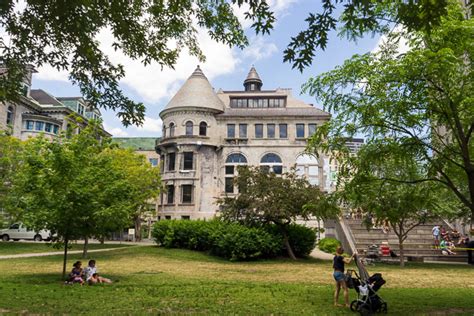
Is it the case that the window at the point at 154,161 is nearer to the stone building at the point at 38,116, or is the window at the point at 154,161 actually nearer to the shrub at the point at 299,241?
the stone building at the point at 38,116

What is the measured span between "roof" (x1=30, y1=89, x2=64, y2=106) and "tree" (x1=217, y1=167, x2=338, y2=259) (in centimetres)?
3937

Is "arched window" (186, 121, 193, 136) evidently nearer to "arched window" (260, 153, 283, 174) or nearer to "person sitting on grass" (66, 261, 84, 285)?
"arched window" (260, 153, 283, 174)

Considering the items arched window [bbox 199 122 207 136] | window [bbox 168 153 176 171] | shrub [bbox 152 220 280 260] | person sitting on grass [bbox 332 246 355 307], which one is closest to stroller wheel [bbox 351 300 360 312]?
person sitting on grass [bbox 332 246 355 307]

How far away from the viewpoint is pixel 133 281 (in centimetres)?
1638

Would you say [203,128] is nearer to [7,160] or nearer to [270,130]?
[270,130]

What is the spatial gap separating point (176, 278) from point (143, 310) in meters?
7.31

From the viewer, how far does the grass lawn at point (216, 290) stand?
35.1 feet

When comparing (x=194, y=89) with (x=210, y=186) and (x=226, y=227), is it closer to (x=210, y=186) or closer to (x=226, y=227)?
(x=210, y=186)

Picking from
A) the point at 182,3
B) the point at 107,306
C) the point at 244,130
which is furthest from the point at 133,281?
the point at 244,130

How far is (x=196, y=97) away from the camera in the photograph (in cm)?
5088

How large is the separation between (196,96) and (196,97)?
0.19 meters

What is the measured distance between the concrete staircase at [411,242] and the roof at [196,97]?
78.6 feet

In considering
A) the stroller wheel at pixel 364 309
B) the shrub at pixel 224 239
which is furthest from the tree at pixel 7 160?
the stroller wheel at pixel 364 309

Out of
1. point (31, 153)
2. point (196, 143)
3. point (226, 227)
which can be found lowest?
point (226, 227)
